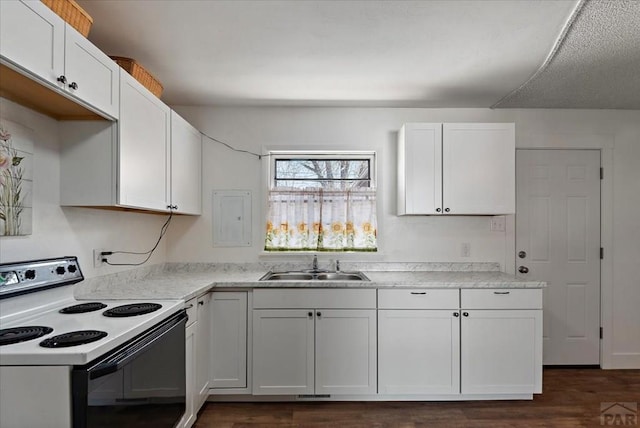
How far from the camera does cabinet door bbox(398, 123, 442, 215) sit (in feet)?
9.53

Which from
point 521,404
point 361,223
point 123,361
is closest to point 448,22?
point 361,223

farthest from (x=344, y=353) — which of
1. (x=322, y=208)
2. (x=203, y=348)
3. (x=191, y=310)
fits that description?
(x=322, y=208)

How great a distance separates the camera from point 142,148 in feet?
6.97

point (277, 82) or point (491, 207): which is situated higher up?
point (277, 82)

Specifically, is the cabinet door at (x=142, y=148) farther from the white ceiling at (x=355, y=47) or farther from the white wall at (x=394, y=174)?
the white wall at (x=394, y=174)

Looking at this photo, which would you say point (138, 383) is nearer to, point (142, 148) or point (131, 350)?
point (131, 350)

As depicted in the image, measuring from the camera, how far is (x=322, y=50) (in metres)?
2.24

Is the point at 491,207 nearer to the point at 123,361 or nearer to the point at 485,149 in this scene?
the point at 485,149

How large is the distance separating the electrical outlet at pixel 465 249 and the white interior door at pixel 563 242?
44 centimetres

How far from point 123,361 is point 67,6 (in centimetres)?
148

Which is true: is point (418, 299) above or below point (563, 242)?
below

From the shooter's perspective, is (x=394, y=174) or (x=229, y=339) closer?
(x=229, y=339)

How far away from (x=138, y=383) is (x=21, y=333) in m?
0.48

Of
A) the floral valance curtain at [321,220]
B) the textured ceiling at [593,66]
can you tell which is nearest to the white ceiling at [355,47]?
the textured ceiling at [593,66]
